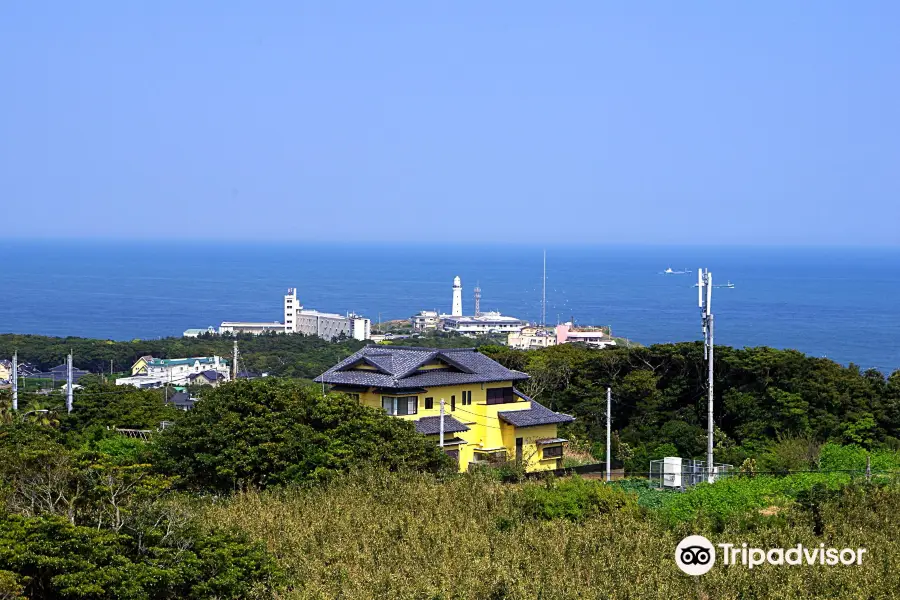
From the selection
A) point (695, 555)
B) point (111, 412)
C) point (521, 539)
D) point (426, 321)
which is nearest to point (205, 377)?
point (111, 412)

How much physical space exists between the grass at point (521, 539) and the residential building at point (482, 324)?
8901cm

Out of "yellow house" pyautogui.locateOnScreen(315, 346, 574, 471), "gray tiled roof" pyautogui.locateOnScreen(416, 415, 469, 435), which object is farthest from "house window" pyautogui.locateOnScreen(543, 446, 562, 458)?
"gray tiled roof" pyautogui.locateOnScreen(416, 415, 469, 435)

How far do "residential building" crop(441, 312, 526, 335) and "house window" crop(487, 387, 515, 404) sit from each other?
79.2 metres

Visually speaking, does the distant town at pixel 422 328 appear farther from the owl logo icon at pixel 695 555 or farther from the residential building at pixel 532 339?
the owl logo icon at pixel 695 555

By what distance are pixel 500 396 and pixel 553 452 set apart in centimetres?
162

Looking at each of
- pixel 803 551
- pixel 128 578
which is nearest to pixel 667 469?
pixel 803 551

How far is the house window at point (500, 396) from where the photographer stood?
22.2 meters

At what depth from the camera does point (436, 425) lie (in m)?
20.7

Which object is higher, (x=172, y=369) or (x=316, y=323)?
(x=172, y=369)

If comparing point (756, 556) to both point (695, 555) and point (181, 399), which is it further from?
point (181, 399)

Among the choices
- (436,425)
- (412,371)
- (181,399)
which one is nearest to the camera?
(436,425)

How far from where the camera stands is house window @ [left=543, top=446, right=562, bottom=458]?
869 inches

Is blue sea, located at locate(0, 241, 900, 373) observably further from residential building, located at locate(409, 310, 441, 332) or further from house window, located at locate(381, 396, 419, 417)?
house window, located at locate(381, 396, 419, 417)

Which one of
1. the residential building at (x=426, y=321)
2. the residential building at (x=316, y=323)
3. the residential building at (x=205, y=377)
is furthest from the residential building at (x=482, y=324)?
the residential building at (x=205, y=377)
